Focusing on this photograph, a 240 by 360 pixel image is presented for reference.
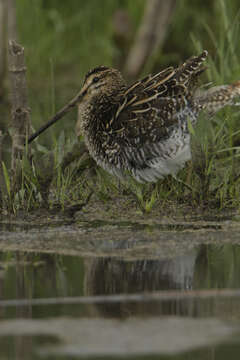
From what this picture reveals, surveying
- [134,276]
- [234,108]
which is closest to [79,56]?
[234,108]

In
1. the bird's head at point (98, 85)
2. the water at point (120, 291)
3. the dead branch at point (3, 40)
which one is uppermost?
the dead branch at point (3, 40)

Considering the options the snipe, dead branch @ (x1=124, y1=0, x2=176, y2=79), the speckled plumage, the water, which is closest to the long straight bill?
the snipe

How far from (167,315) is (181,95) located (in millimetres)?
2553

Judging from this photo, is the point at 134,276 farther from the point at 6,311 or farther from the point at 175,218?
the point at 175,218

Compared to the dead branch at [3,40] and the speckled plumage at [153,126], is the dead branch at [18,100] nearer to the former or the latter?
the speckled plumage at [153,126]

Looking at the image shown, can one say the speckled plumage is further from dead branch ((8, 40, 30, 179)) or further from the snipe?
dead branch ((8, 40, 30, 179))

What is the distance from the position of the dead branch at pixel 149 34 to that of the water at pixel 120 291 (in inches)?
263

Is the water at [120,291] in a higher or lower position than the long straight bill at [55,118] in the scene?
lower

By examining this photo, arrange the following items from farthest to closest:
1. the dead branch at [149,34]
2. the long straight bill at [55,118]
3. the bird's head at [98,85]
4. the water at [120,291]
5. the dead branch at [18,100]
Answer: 1. the dead branch at [149,34]
2. the bird's head at [98,85]
3. the long straight bill at [55,118]
4. the dead branch at [18,100]
5. the water at [120,291]

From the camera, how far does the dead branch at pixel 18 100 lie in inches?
236

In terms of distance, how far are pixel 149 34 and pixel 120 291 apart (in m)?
8.39

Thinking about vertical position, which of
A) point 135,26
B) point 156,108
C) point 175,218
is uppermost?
point 135,26

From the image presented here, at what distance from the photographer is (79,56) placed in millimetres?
12617

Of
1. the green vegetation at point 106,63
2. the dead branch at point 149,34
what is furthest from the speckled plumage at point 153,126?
the dead branch at point 149,34
